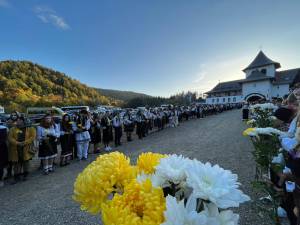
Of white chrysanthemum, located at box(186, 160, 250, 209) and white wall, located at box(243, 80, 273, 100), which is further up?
white wall, located at box(243, 80, 273, 100)

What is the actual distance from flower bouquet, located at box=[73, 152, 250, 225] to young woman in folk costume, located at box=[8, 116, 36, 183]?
6659 mm

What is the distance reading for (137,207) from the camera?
3.06 feet

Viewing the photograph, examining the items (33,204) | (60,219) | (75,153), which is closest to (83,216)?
(60,219)

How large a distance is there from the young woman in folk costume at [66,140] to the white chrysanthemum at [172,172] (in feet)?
27.1

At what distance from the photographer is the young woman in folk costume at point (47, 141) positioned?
7.32 m

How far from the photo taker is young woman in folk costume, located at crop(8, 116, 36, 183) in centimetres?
658

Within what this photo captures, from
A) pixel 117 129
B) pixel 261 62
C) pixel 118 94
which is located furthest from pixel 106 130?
pixel 118 94

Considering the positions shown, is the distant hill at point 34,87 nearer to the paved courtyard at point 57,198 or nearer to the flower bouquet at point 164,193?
the paved courtyard at point 57,198

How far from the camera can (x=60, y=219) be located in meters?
4.12

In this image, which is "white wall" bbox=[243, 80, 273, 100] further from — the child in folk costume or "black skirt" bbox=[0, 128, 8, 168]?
"black skirt" bbox=[0, 128, 8, 168]

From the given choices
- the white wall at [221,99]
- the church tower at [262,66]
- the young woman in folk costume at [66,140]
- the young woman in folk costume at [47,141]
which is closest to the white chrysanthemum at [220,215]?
the young woman in folk costume at [47,141]

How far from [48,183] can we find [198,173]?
659cm

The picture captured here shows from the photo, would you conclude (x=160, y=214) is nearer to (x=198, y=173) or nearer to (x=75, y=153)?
(x=198, y=173)

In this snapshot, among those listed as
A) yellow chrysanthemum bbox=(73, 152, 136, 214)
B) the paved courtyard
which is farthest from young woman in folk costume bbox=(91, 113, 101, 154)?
yellow chrysanthemum bbox=(73, 152, 136, 214)
